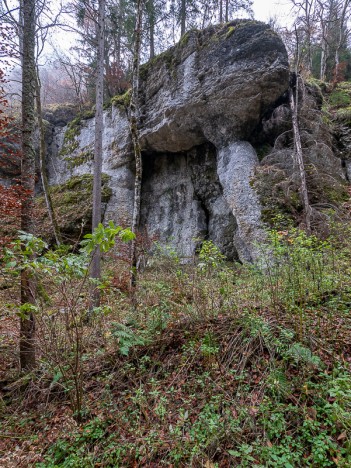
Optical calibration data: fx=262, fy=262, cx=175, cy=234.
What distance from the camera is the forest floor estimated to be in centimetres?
249

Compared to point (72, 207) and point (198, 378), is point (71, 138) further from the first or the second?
point (198, 378)

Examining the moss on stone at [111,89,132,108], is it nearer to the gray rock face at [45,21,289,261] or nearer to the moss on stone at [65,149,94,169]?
the gray rock face at [45,21,289,261]

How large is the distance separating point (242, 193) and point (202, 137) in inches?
148

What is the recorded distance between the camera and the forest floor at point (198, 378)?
249 cm

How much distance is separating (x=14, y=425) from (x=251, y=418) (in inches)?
116

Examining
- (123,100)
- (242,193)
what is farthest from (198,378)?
(123,100)

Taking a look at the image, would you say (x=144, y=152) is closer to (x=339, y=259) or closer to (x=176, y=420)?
(x=339, y=259)

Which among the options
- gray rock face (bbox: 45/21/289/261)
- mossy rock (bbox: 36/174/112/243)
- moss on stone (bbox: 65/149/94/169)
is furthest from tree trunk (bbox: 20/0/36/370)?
moss on stone (bbox: 65/149/94/169)

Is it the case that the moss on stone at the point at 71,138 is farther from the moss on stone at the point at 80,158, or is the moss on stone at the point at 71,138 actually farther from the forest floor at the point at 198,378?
the forest floor at the point at 198,378

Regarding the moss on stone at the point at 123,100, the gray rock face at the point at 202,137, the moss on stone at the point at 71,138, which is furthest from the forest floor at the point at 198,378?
the moss on stone at the point at 71,138

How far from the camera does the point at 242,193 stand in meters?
9.21

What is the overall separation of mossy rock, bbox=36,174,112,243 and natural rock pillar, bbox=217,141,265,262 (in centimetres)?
578

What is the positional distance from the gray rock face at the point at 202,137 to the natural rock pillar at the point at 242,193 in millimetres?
35

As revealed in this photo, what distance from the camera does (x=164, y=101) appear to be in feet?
36.4
